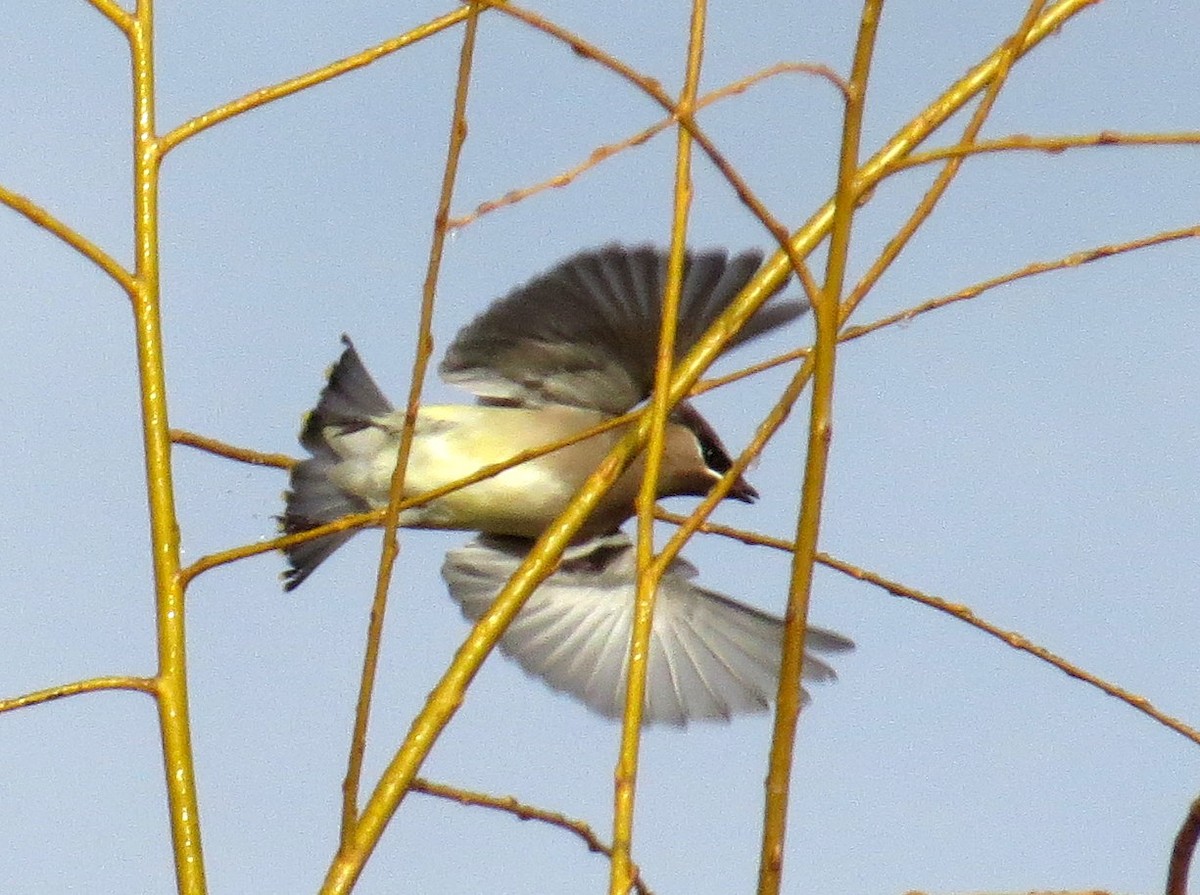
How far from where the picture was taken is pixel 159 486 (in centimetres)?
178

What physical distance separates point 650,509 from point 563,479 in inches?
162

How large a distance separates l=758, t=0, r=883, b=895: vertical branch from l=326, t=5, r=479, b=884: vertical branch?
36cm

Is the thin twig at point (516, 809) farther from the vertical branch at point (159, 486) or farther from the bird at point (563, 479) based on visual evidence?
the bird at point (563, 479)

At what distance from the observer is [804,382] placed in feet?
5.49

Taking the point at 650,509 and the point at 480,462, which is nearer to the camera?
the point at 650,509

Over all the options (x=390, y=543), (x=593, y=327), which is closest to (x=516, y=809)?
(x=390, y=543)

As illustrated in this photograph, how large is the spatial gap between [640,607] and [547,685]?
15.1 feet

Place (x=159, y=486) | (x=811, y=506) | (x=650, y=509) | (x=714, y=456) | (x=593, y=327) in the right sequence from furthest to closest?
(x=714, y=456)
(x=593, y=327)
(x=159, y=486)
(x=650, y=509)
(x=811, y=506)

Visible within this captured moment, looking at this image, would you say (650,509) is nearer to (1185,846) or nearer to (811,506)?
(811,506)

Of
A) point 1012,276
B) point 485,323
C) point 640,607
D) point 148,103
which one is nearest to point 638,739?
point 640,607

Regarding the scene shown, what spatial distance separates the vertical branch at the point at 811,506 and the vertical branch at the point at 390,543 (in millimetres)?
357

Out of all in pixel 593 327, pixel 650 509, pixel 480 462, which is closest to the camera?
pixel 650 509

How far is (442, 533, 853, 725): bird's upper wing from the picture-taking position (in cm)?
584

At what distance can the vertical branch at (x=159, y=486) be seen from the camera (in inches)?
62.2
